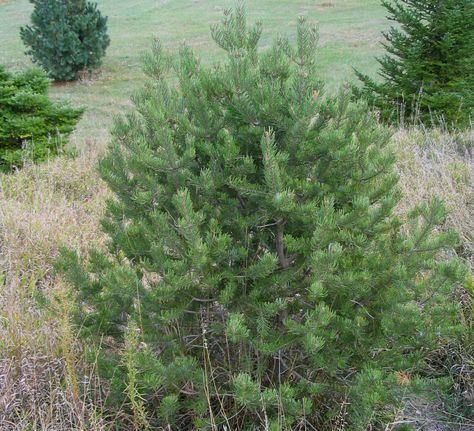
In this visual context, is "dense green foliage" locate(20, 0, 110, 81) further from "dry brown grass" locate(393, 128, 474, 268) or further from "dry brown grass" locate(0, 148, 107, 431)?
"dry brown grass" locate(393, 128, 474, 268)

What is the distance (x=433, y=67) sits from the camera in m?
7.81

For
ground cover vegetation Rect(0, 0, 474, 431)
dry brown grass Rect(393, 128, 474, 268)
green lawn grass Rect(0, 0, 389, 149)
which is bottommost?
green lawn grass Rect(0, 0, 389, 149)

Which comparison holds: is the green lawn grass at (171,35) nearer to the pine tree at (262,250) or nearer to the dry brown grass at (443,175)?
the dry brown grass at (443,175)

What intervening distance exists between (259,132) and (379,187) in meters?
0.61

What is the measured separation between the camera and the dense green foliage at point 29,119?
24.0ft

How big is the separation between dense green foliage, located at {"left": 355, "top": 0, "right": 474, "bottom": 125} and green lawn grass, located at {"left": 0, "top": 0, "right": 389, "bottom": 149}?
11.6 ft

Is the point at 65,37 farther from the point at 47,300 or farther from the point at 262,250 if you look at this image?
the point at 262,250

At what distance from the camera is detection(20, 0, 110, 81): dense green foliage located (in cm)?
1638

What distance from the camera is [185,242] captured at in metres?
2.62

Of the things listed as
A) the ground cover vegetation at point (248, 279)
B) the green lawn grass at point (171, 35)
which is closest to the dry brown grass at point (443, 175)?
the ground cover vegetation at point (248, 279)

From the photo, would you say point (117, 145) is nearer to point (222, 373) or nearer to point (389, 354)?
point (222, 373)

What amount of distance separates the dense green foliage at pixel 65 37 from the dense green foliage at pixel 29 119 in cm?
938

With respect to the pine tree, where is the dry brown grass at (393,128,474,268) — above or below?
below

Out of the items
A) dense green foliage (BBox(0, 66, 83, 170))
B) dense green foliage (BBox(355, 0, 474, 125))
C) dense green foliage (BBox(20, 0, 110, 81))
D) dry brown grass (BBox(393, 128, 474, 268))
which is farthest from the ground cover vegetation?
dense green foliage (BBox(20, 0, 110, 81))
